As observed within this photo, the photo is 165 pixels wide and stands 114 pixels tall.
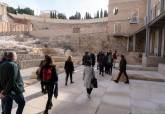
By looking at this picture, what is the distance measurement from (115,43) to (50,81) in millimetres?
38064

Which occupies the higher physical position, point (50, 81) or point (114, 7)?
point (114, 7)

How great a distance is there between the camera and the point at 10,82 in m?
5.47

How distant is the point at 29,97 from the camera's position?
391 inches

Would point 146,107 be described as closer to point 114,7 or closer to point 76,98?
point 76,98

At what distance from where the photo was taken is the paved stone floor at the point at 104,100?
818 cm

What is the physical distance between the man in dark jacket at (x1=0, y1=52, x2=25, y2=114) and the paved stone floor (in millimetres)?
2129

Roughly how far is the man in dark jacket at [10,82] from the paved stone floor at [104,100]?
83.8 inches

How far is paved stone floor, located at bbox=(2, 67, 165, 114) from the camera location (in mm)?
8184

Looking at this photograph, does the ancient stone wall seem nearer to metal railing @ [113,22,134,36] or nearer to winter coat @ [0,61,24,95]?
metal railing @ [113,22,134,36]

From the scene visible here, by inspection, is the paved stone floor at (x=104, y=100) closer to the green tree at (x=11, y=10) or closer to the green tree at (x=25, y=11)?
the green tree at (x=11, y=10)

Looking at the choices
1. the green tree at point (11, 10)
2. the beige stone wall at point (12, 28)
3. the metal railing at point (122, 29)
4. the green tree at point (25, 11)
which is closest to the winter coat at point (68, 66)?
the metal railing at point (122, 29)

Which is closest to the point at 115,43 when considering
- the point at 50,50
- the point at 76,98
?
the point at 50,50

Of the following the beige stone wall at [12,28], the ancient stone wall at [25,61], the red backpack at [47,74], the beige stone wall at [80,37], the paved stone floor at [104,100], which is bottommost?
the paved stone floor at [104,100]

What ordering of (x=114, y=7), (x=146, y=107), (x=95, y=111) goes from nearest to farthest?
1. (x=95, y=111)
2. (x=146, y=107)
3. (x=114, y=7)
